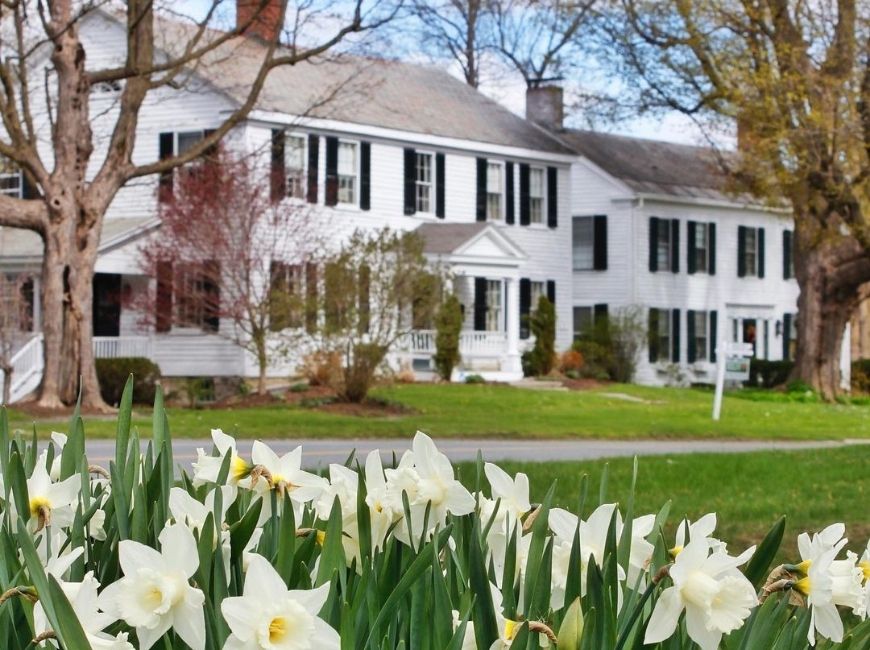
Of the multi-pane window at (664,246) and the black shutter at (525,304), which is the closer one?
the black shutter at (525,304)

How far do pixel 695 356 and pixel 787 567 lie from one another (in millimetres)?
45429

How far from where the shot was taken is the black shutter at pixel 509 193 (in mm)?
42375

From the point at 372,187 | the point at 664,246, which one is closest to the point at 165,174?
the point at 372,187

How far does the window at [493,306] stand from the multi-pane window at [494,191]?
6.69ft

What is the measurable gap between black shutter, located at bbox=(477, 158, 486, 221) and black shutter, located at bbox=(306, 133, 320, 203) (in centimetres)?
644

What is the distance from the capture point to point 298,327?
30344 mm

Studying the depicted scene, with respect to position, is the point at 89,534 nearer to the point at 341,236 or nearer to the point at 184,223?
the point at 184,223

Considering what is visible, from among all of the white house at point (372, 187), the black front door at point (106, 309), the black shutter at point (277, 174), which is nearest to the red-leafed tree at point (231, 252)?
the black shutter at point (277, 174)

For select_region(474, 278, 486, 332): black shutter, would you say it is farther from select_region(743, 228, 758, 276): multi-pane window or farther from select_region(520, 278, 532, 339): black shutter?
select_region(743, 228, 758, 276): multi-pane window

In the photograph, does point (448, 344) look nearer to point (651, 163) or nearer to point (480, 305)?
point (480, 305)

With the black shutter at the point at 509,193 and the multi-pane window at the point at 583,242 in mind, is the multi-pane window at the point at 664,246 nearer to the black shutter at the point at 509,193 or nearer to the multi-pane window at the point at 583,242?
the multi-pane window at the point at 583,242

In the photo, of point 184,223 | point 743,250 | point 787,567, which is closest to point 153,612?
point 787,567

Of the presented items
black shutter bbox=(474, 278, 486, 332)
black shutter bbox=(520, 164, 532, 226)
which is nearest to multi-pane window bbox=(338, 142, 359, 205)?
black shutter bbox=(474, 278, 486, 332)

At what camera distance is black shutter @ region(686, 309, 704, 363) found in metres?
47.4
